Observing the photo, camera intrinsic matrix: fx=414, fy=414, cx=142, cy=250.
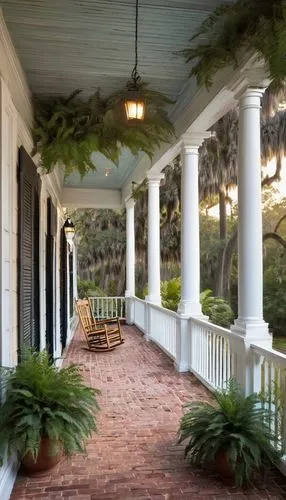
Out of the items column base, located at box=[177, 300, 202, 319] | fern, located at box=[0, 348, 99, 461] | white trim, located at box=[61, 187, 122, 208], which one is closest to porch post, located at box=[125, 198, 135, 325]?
white trim, located at box=[61, 187, 122, 208]

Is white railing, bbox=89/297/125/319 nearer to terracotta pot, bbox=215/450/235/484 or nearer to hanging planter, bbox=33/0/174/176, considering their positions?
hanging planter, bbox=33/0/174/176

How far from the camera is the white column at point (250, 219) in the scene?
354 centimetres

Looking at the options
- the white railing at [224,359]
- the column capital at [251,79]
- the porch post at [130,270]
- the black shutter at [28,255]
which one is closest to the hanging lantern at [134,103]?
the column capital at [251,79]

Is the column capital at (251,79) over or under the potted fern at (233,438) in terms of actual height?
over

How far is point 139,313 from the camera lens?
10039 millimetres

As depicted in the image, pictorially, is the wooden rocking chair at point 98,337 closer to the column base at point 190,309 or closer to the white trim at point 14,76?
the column base at point 190,309

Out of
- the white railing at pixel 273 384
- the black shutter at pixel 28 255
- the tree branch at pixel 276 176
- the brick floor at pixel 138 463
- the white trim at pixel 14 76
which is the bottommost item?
the brick floor at pixel 138 463

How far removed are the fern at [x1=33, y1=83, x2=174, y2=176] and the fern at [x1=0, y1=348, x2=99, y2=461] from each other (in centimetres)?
210

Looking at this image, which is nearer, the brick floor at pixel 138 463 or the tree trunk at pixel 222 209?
the brick floor at pixel 138 463

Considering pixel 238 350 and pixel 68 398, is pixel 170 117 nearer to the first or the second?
pixel 238 350

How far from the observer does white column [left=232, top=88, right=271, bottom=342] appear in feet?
11.6

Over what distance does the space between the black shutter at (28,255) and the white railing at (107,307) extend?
765 cm

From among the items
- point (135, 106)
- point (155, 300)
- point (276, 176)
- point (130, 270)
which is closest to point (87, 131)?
point (135, 106)

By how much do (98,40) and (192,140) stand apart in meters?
2.14
